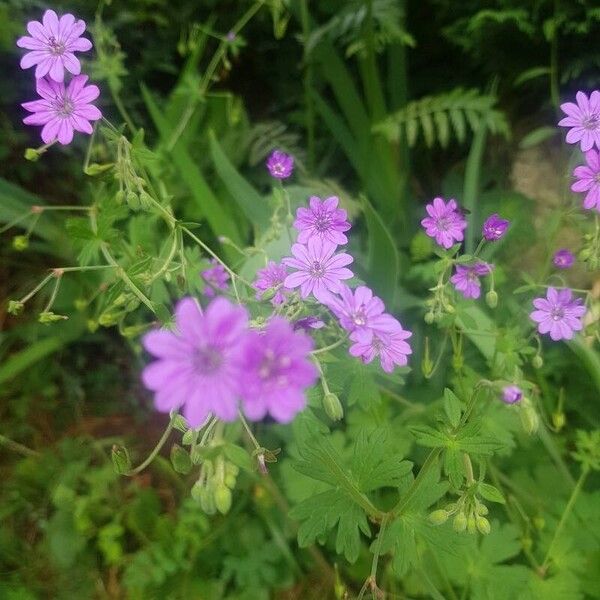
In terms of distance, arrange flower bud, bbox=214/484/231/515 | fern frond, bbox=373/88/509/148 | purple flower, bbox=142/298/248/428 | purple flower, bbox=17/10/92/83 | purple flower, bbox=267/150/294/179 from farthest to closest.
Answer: fern frond, bbox=373/88/509/148
purple flower, bbox=267/150/294/179
purple flower, bbox=17/10/92/83
flower bud, bbox=214/484/231/515
purple flower, bbox=142/298/248/428

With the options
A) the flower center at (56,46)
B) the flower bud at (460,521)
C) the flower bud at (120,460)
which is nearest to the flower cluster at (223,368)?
the flower bud at (120,460)

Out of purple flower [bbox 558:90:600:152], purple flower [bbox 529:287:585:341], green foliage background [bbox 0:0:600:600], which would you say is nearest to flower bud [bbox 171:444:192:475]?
green foliage background [bbox 0:0:600:600]

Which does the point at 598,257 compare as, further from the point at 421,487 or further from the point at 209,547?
the point at 209,547

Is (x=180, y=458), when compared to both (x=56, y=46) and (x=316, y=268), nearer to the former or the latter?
(x=316, y=268)

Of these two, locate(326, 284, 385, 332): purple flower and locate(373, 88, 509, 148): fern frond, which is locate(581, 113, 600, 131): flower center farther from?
locate(373, 88, 509, 148): fern frond

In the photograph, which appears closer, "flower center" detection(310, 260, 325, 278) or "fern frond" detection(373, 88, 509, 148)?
"flower center" detection(310, 260, 325, 278)

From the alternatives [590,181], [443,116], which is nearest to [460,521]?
[590,181]

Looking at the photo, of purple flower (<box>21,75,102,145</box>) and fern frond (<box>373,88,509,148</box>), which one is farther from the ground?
purple flower (<box>21,75,102,145</box>)

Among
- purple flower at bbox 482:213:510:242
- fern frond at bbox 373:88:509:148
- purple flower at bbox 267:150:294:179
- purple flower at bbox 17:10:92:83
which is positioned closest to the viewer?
purple flower at bbox 17:10:92:83
